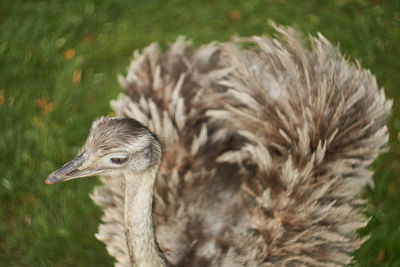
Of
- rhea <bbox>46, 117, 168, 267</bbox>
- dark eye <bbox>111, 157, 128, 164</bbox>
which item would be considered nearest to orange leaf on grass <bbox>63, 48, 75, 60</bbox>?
rhea <bbox>46, 117, 168, 267</bbox>

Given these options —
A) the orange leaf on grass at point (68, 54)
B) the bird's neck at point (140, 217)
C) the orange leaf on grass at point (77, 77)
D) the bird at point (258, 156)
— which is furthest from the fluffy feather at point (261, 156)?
the orange leaf on grass at point (68, 54)

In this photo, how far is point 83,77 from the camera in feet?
14.3

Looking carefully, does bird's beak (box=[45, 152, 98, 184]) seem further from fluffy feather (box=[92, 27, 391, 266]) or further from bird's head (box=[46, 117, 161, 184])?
fluffy feather (box=[92, 27, 391, 266])

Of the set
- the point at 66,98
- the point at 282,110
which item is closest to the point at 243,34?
the point at 66,98

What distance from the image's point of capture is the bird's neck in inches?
85.2

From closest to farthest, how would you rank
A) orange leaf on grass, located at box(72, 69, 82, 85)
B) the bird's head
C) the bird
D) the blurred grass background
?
the bird's head < the bird < the blurred grass background < orange leaf on grass, located at box(72, 69, 82, 85)

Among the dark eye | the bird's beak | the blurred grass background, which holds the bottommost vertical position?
the blurred grass background

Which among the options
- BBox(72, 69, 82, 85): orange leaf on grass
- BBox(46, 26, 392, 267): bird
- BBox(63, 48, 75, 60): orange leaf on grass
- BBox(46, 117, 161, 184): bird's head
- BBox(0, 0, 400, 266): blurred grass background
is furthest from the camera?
BBox(63, 48, 75, 60): orange leaf on grass

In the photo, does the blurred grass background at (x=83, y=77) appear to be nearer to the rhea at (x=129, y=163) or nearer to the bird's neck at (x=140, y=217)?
the bird's neck at (x=140, y=217)

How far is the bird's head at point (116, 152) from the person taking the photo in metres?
2.11

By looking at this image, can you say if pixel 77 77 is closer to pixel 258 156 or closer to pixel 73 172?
pixel 258 156

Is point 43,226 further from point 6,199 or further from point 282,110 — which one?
point 282,110

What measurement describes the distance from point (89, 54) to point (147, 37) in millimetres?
550

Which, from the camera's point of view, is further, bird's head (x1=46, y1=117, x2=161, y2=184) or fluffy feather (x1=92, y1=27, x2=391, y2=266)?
fluffy feather (x1=92, y1=27, x2=391, y2=266)
